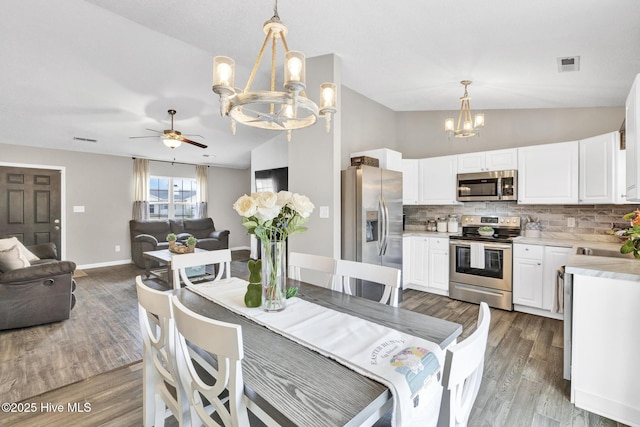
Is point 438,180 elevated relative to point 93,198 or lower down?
elevated

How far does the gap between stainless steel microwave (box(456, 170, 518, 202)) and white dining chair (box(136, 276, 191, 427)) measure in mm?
4035

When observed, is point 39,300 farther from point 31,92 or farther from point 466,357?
point 466,357

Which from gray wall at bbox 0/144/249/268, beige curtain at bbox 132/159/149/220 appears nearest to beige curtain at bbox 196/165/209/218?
gray wall at bbox 0/144/249/268

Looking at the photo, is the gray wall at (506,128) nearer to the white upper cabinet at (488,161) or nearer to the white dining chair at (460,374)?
the white upper cabinet at (488,161)

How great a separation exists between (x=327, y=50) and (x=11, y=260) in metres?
4.07

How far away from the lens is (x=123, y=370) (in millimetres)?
2396

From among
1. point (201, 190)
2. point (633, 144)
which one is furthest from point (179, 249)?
point (633, 144)

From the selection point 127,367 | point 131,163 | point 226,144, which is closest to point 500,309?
point 127,367

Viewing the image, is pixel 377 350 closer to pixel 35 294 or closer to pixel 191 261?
pixel 191 261

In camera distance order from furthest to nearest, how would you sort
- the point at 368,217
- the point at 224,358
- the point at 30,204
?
1. the point at 30,204
2. the point at 368,217
3. the point at 224,358

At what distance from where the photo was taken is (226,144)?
6.57 metres

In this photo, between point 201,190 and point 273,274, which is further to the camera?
point 201,190

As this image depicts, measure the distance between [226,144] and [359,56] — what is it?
4.22 m

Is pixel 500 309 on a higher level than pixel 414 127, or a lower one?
lower
